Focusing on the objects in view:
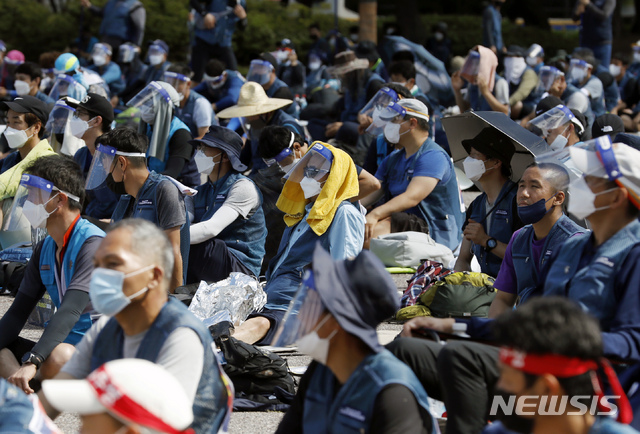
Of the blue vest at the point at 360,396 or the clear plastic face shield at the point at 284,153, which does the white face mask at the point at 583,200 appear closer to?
the blue vest at the point at 360,396

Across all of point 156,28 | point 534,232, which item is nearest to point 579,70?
point 534,232

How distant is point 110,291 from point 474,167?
11.3ft

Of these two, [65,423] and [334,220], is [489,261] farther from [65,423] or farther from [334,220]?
[65,423]

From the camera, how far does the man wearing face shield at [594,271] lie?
333 centimetres

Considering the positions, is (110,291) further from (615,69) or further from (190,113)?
(615,69)

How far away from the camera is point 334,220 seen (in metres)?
5.70

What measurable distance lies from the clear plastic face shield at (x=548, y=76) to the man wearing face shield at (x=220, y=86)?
4.44 meters

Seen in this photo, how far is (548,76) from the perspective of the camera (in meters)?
12.1

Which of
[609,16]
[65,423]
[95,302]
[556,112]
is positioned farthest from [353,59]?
[95,302]

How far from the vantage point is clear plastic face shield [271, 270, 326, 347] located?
9.84 ft

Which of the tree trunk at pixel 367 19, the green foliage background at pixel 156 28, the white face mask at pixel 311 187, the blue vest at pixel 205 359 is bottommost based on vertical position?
the green foliage background at pixel 156 28

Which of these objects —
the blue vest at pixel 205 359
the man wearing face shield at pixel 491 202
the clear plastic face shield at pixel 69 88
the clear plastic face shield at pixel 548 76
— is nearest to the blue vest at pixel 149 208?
the man wearing face shield at pixel 491 202

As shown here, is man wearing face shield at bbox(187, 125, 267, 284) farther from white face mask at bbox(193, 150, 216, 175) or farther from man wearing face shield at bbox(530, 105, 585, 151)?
man wearing face shield at bbox(530, 105, 585, 151)

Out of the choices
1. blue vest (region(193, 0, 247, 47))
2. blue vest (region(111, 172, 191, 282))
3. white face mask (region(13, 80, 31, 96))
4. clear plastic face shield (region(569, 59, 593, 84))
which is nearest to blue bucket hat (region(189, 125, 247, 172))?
blue vest (region(111, 172, 191, 282))
